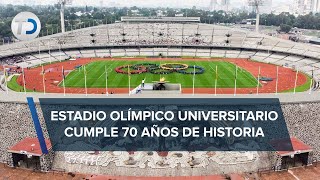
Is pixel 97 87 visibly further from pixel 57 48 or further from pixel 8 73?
pixel 57 48

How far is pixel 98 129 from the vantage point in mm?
33438

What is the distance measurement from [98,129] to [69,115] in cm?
382

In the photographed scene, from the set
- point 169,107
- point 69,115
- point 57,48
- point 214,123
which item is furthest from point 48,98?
point 57,48

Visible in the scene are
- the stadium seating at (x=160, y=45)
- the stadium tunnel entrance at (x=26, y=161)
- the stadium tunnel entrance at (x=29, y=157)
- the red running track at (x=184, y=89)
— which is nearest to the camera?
the stadium tunnel entrance at (x=29, y=157)

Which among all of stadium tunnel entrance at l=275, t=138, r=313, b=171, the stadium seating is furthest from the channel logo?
stadium tunnel entrance at l=275, t=138, r=313, b=171

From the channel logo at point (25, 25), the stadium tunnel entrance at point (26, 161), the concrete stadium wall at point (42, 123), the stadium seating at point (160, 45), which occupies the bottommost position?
the stadium tunnel entrance at point (26, 161)

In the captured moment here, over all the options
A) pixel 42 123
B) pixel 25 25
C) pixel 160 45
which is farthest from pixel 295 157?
pixel 160 45

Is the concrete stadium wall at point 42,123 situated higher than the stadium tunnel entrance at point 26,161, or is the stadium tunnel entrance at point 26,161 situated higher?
the concrete stadium wall at point 42,123

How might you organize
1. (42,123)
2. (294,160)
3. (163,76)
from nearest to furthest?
(294,160)
(42,123)
(163,76)

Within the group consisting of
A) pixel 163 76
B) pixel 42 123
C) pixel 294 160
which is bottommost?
pixel 294 160

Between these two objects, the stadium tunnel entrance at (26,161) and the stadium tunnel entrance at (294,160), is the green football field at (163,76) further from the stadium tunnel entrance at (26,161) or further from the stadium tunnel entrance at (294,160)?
the stadium tunnel entrance at (26,161)

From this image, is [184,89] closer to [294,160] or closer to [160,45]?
[294,160]

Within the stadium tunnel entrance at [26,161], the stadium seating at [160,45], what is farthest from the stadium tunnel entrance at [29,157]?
the stadium seating at [160,45]

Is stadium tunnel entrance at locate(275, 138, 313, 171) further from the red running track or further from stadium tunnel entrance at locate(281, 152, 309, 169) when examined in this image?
the red running track
